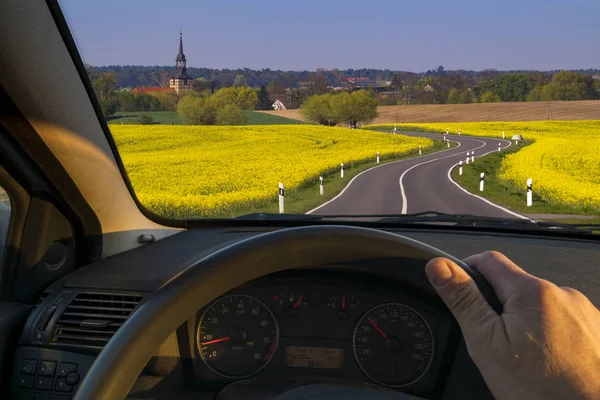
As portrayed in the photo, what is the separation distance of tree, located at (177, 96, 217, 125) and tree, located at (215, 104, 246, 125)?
0.09 metres

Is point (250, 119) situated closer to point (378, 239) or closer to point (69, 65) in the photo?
point (69, 65)

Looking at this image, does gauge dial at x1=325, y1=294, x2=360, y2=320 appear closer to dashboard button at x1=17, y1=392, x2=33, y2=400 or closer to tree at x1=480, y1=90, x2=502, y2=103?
dashboard button at x1=17, y1=392, x2=33, y2=400

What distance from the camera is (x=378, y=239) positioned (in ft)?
4.98

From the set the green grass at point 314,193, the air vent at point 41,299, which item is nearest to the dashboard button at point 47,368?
the air vent at point 41,299

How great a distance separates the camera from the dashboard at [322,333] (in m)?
2.01

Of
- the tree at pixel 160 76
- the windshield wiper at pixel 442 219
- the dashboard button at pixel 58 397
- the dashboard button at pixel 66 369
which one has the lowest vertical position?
the dashboard button at pixel 58 397

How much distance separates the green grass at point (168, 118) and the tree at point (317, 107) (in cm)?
22

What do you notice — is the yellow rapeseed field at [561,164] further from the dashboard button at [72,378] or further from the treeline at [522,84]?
the dashboard button at [72,378]

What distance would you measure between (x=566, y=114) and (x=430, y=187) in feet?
12.8

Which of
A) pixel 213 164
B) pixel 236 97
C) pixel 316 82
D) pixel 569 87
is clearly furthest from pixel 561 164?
pixel 236 97

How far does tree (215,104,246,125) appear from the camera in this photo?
4.79 meters

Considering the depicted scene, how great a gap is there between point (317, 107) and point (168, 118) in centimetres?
231

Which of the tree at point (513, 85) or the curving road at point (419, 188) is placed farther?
the curving road at point (419, 188)

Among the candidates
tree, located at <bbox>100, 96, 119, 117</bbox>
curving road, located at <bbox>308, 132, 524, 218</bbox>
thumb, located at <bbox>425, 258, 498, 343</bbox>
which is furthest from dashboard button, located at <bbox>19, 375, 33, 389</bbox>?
curving road, located at <bbox>308, 132, 524, 218</bbox>
